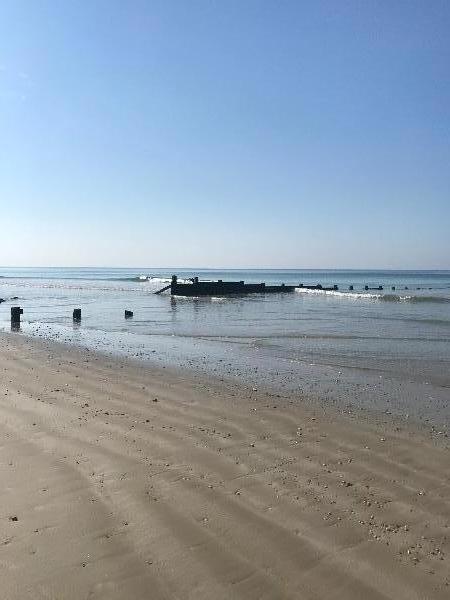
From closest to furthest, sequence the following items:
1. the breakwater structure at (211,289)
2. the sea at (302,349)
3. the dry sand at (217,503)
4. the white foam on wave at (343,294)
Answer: the dry sand at (217,503)
the sea at (302,349)
the white foam on wave at (343,294)
the breakwater structure at (211,289)

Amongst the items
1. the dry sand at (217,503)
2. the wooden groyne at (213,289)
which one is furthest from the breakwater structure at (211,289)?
the dry sand at (217,503)

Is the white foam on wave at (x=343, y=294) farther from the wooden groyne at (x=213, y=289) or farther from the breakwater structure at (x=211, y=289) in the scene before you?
the wooden groyne at (x=213, y=289)

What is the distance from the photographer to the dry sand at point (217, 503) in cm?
365

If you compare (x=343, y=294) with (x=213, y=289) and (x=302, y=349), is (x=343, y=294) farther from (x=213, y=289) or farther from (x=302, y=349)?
(x=302, y=349)

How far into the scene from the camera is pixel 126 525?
431 cm

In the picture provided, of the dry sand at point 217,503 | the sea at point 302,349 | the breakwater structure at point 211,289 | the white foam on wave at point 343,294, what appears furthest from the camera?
the breakwater structure at point 211,289

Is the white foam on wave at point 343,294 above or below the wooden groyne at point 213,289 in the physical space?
below

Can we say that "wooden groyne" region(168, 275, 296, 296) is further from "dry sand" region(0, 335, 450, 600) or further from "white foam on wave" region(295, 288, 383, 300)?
"dry sand" region(0, 335, 450, 600)

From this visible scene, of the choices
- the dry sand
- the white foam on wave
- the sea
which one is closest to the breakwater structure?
the white foam on wave

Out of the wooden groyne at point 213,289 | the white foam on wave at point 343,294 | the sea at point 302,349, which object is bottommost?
the sea at point 302,349

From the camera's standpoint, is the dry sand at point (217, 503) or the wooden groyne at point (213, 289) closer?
the dry sand at point (217, 503)

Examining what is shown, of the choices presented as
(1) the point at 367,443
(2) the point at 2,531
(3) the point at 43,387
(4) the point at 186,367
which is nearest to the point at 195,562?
(2) the point at 2,531

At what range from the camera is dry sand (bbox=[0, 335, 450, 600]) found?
12.0 feet

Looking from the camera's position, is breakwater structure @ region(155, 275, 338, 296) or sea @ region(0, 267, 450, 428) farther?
breakwater structure @ region(155, 275, 338, 296)
